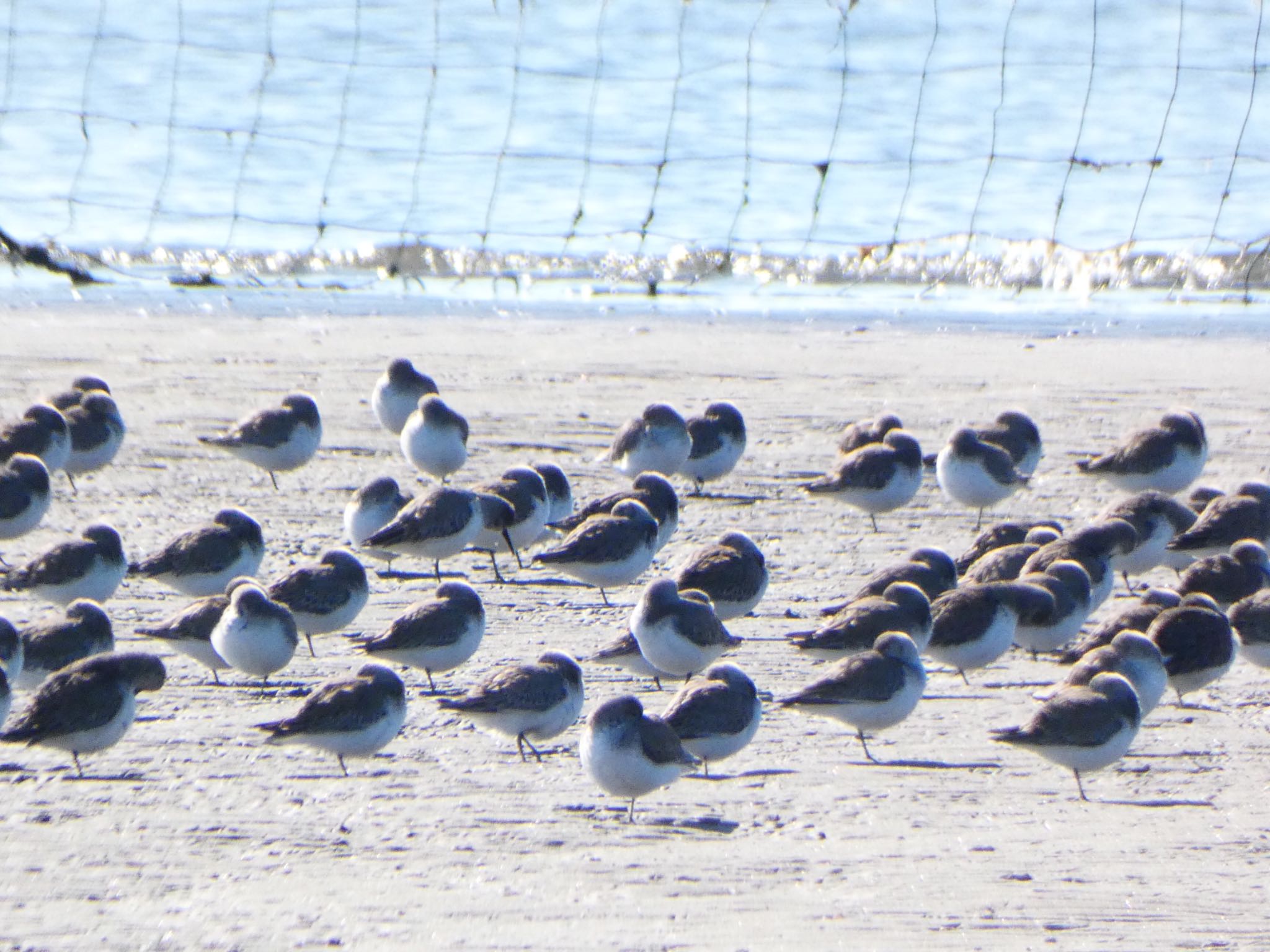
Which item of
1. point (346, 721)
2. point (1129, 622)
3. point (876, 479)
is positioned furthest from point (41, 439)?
point (1129, 622)

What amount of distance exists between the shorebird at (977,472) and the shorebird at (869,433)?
0.89m

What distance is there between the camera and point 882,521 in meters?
10.6

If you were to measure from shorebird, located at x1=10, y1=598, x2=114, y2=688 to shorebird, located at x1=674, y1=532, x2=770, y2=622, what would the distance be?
256 cm

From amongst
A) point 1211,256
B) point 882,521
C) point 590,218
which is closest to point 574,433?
point 882,521

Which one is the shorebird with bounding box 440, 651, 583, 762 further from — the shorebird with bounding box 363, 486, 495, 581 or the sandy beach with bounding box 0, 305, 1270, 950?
the shorebird with bounding box 363, 486, 495, 581

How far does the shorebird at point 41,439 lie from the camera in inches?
404

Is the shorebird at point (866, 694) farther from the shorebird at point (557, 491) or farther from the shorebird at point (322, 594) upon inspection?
the shorebird at point (557, 491)

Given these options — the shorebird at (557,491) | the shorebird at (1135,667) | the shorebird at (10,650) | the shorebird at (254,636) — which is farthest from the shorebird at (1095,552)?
the shorebird at (10,650)

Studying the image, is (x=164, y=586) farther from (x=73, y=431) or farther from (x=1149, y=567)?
(x=1149, y=567)

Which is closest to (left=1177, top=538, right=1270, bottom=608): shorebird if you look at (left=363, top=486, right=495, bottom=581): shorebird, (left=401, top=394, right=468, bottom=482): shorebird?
(left=363, top=486, right=495, bottom=581): shorebird

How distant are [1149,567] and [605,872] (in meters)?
5.14

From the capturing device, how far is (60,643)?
688cm

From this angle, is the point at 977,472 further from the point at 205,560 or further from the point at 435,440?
the point at 205,560

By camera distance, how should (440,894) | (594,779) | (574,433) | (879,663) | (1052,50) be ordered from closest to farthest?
(440,894) < (594,779) < (879,663) < (574,433) < (1052,50)
